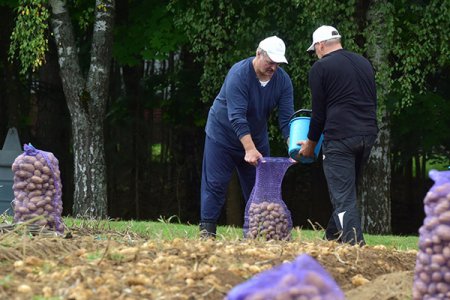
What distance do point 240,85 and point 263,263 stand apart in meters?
3.17

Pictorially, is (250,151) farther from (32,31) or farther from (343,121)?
(32,31)

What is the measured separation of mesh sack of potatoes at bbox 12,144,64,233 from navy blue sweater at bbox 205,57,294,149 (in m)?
1.60

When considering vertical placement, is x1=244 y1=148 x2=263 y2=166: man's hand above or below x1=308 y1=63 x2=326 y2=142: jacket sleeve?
below

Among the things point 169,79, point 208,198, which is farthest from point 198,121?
point 208,198

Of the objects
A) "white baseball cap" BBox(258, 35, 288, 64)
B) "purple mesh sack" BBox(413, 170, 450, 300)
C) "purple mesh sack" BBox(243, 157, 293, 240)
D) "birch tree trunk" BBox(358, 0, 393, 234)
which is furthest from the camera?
"birch tree trunk" BBox(358, 0, 393, 234)

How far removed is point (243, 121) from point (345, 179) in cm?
103

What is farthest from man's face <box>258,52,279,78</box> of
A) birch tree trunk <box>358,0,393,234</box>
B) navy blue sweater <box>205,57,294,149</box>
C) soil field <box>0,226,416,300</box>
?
birch tree trunk <box>358,0,393,234</box>

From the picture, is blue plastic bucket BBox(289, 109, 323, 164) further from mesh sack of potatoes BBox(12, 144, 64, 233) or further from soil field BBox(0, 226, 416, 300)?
mesh sack of potatoes BBox(12, 144, 64, 233)

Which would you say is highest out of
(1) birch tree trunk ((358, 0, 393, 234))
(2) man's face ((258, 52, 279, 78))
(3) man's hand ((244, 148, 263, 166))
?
(2) man's face ((258, 52, 279, 78))

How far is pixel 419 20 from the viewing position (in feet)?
52.2

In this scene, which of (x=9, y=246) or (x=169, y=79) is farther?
(x=169, y=79)

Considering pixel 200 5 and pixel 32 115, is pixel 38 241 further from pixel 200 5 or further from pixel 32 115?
pixel 32 115

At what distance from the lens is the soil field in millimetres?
4668

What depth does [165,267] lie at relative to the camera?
5184 mm
